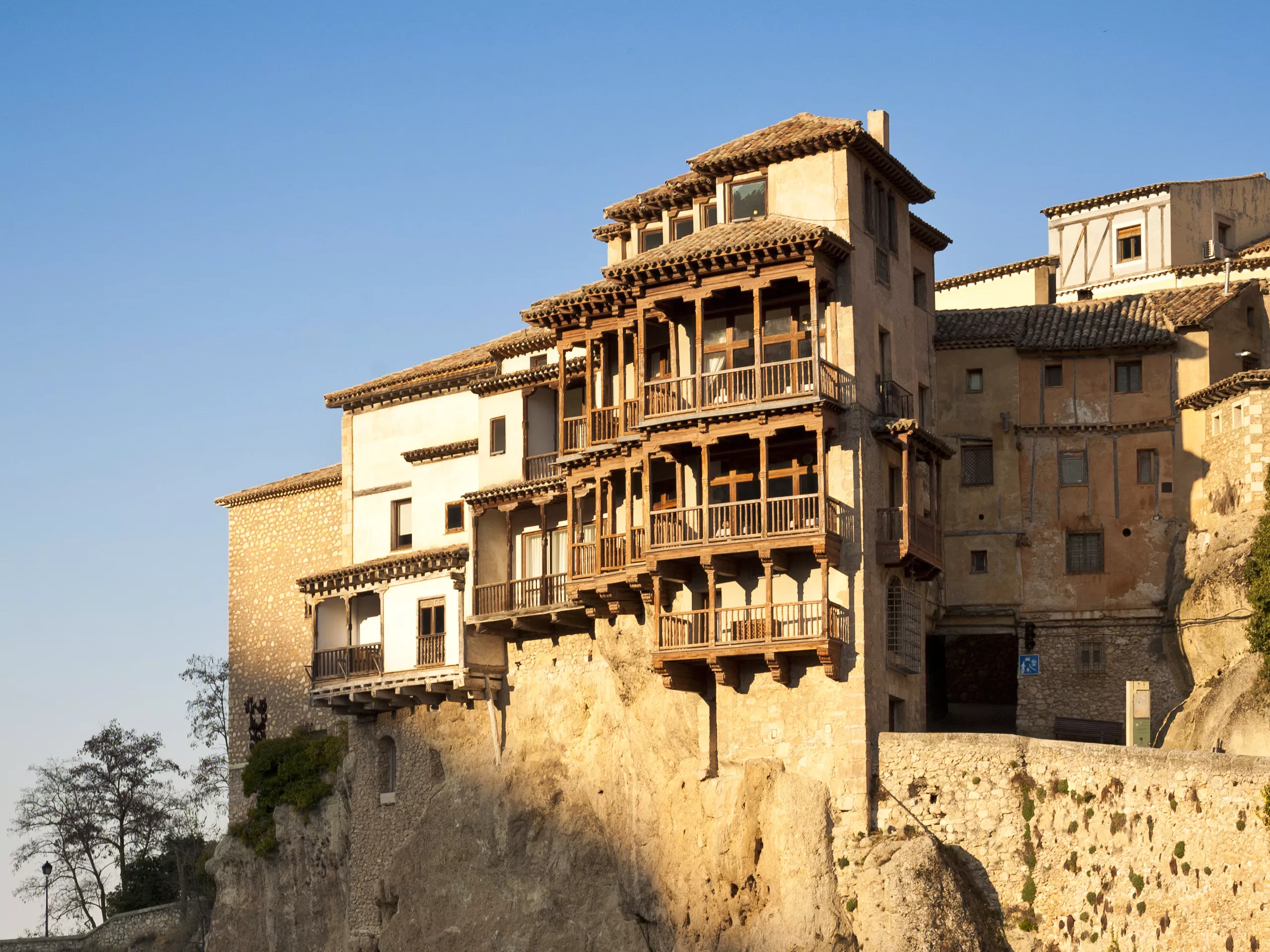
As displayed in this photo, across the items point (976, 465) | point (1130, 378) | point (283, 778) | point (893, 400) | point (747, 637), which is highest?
point (1130, 378)

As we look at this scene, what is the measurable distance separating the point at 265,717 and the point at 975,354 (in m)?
27.2

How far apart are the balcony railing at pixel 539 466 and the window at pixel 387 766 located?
943 cm

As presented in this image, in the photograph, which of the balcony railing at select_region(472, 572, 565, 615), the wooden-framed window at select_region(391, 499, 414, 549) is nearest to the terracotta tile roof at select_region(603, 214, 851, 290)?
the balcony railing at select_region(472, 572, 565, 615)

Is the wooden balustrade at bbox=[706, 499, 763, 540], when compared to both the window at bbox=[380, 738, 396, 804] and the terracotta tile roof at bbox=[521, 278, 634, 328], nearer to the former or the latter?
the terracotta tile roof at bbox=[521, 278, 634, 328]

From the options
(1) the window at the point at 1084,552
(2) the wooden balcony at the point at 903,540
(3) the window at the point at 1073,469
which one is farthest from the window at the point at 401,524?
(1) the window at the point at 1084,552

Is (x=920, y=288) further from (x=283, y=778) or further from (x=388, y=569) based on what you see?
(x=283, y=778)

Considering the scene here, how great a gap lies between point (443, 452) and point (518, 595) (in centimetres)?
665

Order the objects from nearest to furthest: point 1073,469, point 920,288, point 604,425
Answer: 1. point 604,425
2. point 920,288
3. point 1073,469

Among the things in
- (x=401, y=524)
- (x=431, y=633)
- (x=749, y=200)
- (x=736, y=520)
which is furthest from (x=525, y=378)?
(x=736, y=520)

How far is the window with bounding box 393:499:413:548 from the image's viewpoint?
213 ft

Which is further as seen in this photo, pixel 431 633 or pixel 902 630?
pixel 431 633

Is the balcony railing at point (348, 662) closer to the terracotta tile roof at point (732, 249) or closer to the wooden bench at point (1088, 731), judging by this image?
the terracotta tile roof at point (732, 249)

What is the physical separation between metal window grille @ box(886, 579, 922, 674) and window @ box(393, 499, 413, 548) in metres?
18.4

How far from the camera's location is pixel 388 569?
62375 millimetres
